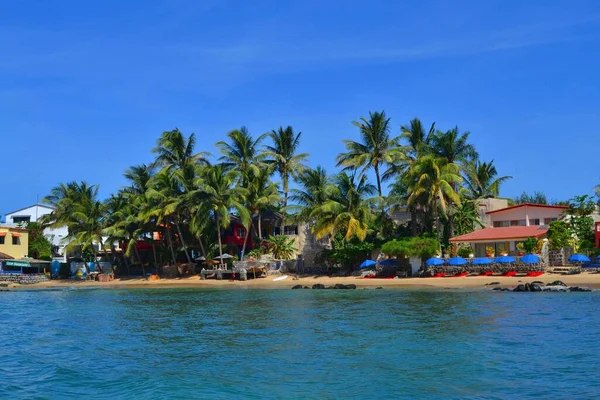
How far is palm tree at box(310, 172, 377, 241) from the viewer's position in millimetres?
46625

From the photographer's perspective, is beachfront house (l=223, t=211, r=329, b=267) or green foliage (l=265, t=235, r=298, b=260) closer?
green foliage (l=265, t=235, r=298, b=260)

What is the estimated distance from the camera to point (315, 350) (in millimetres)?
17125

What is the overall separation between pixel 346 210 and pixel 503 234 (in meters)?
11.6

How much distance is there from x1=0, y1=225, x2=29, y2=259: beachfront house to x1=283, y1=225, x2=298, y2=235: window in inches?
1035

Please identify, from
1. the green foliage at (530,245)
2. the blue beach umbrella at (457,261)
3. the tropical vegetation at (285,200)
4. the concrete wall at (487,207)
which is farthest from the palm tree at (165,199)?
the green foliage at (530,245)

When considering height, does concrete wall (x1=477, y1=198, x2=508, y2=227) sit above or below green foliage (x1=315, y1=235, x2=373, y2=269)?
above

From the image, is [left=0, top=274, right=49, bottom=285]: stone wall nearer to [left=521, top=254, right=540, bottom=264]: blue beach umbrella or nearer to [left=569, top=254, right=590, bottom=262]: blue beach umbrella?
[left=521, top=254, right=540, bottom=264]: blue beach umbrella

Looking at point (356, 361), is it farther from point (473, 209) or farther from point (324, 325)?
point (473, 209)

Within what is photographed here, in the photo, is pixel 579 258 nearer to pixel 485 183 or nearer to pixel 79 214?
pixel 485 183

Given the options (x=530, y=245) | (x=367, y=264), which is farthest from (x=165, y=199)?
(x=530, y=245)

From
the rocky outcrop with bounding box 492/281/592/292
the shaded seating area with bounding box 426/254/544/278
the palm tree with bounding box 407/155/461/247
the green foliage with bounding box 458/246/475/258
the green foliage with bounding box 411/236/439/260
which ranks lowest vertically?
the rocky outcrop with bounding box 492/281/592/292

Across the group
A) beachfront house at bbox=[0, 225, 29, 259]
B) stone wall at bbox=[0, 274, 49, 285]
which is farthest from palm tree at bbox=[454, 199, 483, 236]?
beachfront house at bbox=[0, 225, 29, 259]

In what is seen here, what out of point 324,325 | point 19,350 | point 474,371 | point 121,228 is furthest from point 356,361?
point 121,228

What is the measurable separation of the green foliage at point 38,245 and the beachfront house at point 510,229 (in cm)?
4411
